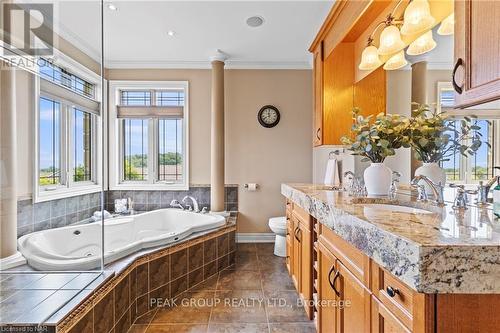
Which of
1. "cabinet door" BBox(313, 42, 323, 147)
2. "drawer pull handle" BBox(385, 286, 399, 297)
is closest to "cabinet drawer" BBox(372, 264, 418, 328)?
"drawer pull handle" BBox(385, 286, 399, 297)

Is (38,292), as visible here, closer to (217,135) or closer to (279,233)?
(279,233)

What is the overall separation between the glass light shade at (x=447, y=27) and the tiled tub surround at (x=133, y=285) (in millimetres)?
2369

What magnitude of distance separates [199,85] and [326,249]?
10.0 ft

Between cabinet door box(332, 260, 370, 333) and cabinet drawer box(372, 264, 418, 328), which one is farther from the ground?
cabinet drawer box(372, 264, 418, 328)

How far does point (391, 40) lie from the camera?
1680 millimetres

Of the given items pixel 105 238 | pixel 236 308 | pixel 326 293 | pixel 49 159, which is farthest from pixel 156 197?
pixel 326 293

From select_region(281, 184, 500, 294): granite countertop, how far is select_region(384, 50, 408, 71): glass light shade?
3.71 feet

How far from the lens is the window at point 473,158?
3.89ft

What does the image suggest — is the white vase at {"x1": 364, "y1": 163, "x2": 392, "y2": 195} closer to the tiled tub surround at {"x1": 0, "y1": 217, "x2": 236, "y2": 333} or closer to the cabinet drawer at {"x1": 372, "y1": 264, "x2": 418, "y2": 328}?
the cabinet drawer at {"x1": 372, "y1": 264, "x2": 418, "y2": 328}

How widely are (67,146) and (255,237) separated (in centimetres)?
258

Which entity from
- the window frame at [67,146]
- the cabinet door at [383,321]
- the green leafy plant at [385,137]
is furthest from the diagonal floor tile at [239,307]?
the window frame at [67,146]

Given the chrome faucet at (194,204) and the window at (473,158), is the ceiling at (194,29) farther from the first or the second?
the chrome faucet at (194,204)

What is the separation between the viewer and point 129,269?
1.86m

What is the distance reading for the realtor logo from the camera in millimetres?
1992
